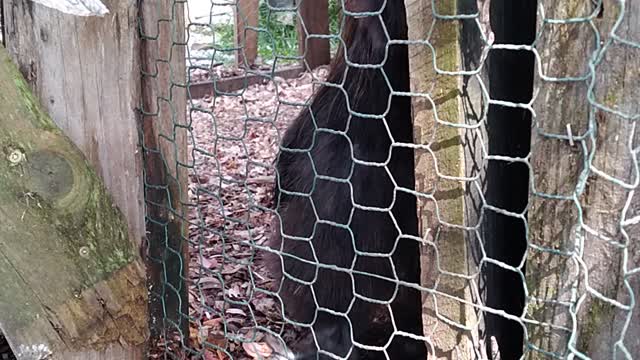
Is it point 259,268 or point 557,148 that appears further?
point 259,268

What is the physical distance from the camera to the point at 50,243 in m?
1.72

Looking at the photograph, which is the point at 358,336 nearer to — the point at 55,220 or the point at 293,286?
the point at 293,286

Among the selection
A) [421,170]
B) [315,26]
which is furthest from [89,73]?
[315,26]

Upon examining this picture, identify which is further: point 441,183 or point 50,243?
point 50,243

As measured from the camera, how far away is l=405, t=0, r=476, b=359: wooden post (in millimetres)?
1321

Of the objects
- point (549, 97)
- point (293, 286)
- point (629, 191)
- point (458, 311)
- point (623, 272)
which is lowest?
point (293, 286)

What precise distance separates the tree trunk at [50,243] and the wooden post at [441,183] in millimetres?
788

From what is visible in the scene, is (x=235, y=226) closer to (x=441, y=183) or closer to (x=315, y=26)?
(x=441, y=183)

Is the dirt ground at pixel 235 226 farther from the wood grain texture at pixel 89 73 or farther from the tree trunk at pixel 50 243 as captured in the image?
the tree trunk at pixel 50 243

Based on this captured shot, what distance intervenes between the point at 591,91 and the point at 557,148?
14 cm

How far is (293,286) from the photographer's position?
6.72 ft

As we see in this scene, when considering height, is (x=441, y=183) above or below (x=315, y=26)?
below

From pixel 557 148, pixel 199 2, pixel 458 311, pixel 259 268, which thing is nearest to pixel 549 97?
pixel 557 148

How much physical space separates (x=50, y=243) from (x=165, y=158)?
40 cm
